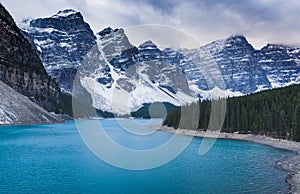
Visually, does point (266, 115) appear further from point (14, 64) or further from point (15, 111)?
point (14, 64)

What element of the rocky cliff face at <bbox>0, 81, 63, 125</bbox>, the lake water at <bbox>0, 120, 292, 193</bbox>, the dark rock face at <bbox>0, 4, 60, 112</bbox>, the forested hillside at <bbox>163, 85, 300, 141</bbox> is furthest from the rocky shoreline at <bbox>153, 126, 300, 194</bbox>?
the dark rock face at <bbox>0, 4, 60, 112</bbox>

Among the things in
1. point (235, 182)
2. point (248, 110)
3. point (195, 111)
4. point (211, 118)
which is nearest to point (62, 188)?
point (235, 182)

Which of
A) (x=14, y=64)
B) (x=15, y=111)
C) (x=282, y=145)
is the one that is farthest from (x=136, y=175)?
(x=14, y=64)

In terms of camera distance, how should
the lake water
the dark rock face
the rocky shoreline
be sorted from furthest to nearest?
1. the dark rock face
2. the rocky shoreline
3. the lake water

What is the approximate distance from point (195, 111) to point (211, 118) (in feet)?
51.7

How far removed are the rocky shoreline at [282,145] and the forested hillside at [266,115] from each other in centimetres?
235

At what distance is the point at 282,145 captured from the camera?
7569cm

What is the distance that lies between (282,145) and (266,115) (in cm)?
1674

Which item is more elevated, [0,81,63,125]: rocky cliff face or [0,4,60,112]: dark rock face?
[0,4,60,112]: dark rock face

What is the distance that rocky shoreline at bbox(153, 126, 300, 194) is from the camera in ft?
124

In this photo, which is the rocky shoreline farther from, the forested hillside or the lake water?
the forested hillside

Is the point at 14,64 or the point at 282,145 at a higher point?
the point at 14,64

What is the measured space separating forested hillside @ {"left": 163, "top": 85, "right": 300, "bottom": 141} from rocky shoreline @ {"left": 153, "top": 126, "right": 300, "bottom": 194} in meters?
2.35

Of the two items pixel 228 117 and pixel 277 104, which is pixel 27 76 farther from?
pixel 277 104
